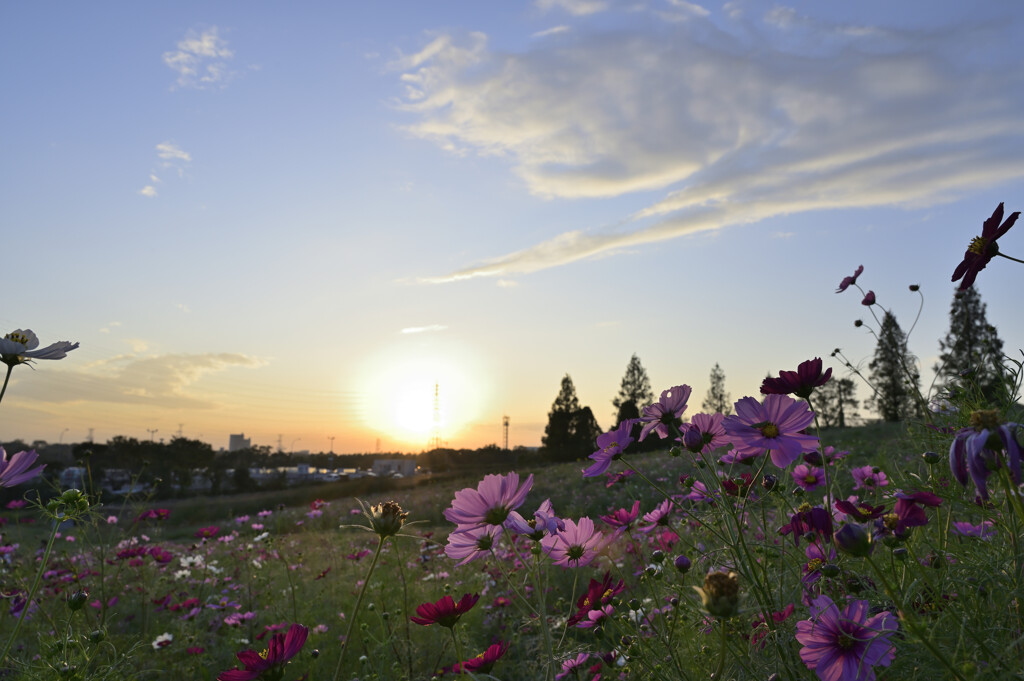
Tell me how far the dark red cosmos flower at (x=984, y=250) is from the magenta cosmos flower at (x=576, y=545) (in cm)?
101

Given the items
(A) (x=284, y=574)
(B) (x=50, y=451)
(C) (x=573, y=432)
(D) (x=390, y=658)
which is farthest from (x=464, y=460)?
(D) (x=390, y=658)

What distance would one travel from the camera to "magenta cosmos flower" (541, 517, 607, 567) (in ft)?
4.40

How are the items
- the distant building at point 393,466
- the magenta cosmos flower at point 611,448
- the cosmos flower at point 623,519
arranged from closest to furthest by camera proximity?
the magenta cosmos flower at point 611,448, the cosmos flower at point 623,519, the distant building at point 393,466

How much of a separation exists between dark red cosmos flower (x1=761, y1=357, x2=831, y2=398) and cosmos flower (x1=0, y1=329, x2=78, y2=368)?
162 cm

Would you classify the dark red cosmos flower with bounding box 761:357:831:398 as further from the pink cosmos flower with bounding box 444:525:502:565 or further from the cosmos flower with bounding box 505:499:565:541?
the pink cosmos flower with bounding box 444:525:502:565

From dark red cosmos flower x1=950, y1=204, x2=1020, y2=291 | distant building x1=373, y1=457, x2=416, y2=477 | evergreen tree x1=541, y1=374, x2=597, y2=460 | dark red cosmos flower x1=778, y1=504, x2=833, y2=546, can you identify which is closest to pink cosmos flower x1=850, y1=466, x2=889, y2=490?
dark red cosmos flower x1=778, y1=504, x2=833, y2=546

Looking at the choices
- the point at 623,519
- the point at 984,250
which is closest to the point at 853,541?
the point at 984,250

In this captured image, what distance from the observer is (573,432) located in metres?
37.5

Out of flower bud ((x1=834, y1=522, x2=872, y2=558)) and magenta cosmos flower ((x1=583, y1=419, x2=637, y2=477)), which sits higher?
magenta cosmos flower ((x1=583, y1=419, x2=637, y2=477))

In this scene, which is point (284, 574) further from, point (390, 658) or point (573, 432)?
point (573, 432)

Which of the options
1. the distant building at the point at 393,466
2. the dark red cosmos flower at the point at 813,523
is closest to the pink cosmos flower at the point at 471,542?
the dark red cosmos flower at the point at 813,523

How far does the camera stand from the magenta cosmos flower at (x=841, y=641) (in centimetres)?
99

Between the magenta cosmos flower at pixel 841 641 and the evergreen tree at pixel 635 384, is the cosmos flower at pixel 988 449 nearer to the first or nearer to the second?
the magenta cosmos flower at pixel 841 641

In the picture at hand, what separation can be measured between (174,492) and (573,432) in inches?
879
